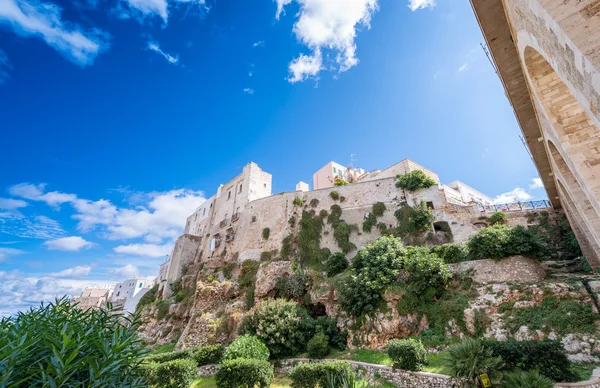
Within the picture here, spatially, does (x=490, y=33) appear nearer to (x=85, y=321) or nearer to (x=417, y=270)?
(x=417, y=270)

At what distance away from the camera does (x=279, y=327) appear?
45.3 ft

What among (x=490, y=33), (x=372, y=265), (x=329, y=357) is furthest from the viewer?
(x=372, y=265)

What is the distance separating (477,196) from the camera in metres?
38.2

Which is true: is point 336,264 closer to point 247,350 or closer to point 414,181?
point 247,350

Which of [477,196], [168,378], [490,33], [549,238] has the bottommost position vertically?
[168,378]

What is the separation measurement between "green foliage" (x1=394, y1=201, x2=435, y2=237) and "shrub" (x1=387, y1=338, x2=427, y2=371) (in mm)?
12044

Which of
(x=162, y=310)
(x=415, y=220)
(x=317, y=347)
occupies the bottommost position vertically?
(x=317, y=347)

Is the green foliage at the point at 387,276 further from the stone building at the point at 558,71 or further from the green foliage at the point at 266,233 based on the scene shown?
the green foliage at the point at 266,233

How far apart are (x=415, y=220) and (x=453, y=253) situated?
635 centimetres

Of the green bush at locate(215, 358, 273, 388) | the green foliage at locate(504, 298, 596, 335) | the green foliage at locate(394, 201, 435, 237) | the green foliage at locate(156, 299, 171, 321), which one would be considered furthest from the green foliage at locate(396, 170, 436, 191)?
the green foliage at locate(156, 299, 171, 321)

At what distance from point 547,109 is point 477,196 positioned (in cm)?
3892

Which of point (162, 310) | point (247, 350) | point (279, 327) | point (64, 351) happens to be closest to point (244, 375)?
point (247, 350)

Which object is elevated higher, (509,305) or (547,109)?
(547,109)

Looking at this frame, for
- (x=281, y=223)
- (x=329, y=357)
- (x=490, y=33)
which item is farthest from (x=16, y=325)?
(x=281, y=223)
